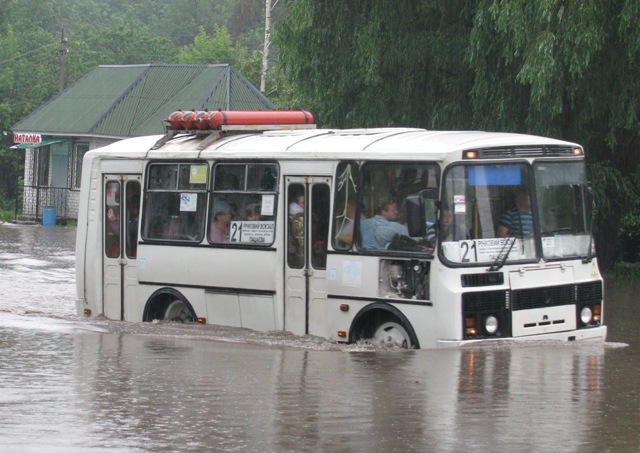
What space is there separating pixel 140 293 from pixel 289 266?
8.79ft

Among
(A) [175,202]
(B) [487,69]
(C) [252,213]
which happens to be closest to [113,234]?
(A) [175,202]

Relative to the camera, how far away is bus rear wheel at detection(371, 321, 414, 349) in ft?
41.5

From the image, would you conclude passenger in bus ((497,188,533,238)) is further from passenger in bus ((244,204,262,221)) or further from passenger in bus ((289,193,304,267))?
passenger in bus ((244,204,262,221))

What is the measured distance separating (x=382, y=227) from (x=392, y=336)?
1.16m

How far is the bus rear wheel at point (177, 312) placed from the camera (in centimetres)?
1524

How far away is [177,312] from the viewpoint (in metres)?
15.4

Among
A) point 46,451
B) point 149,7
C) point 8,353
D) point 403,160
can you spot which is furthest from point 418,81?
point 149,7

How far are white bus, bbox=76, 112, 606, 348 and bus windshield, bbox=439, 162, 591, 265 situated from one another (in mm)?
14

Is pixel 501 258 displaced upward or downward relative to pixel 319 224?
downward

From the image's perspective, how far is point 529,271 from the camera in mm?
12516

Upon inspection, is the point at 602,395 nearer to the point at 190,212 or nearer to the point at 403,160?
the point at 403,160

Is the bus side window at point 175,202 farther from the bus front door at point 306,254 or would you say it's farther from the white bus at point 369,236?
the bus front door at point 306,254

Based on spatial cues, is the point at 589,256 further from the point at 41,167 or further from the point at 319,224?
the point at 41,167

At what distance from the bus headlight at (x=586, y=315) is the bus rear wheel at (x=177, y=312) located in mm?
4952
